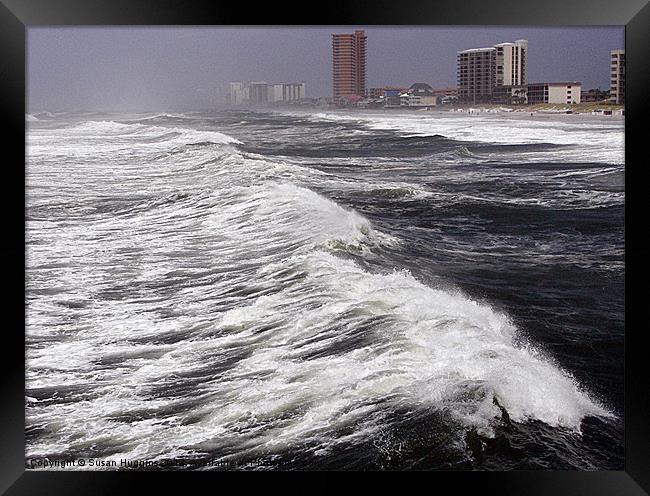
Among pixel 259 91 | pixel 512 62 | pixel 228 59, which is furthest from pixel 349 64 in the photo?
pixel 512 62

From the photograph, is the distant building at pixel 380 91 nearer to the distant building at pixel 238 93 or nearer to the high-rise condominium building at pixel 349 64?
the high-rise condominium building at pixel 349 64

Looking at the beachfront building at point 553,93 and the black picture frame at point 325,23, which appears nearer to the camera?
the black picture frame at point 325,23

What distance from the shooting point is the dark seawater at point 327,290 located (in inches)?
110

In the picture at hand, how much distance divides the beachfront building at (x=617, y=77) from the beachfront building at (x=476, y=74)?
47 centimetres

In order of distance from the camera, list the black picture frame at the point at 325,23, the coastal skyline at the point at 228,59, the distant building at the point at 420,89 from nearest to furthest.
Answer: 1. the black picture frame at the point at 325,23
2. the coastal skyline at the point at 228,59
3. the distant building at the point at 420,89

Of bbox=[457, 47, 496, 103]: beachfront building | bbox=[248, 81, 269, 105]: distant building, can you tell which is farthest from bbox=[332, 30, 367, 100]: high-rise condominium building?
bbox=[457, 47, 496, 103]: beachfront building

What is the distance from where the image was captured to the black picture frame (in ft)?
9.12

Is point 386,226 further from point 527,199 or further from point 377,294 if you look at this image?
point 527,199

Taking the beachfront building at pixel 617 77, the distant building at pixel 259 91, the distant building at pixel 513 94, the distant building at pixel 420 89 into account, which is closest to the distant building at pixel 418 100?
the distant building at pixel 420 89

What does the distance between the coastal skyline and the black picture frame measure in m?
0.11

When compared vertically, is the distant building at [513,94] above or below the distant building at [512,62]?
below

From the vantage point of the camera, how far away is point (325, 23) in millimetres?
2822

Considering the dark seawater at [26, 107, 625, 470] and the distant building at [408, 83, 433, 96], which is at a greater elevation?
the distant building at [408, 83, 433, 96]

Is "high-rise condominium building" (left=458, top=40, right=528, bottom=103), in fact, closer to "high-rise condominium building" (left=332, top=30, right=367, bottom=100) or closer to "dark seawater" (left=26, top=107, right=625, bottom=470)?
"dark seawater" (left=26, top=107, right=625, bottom=470)
